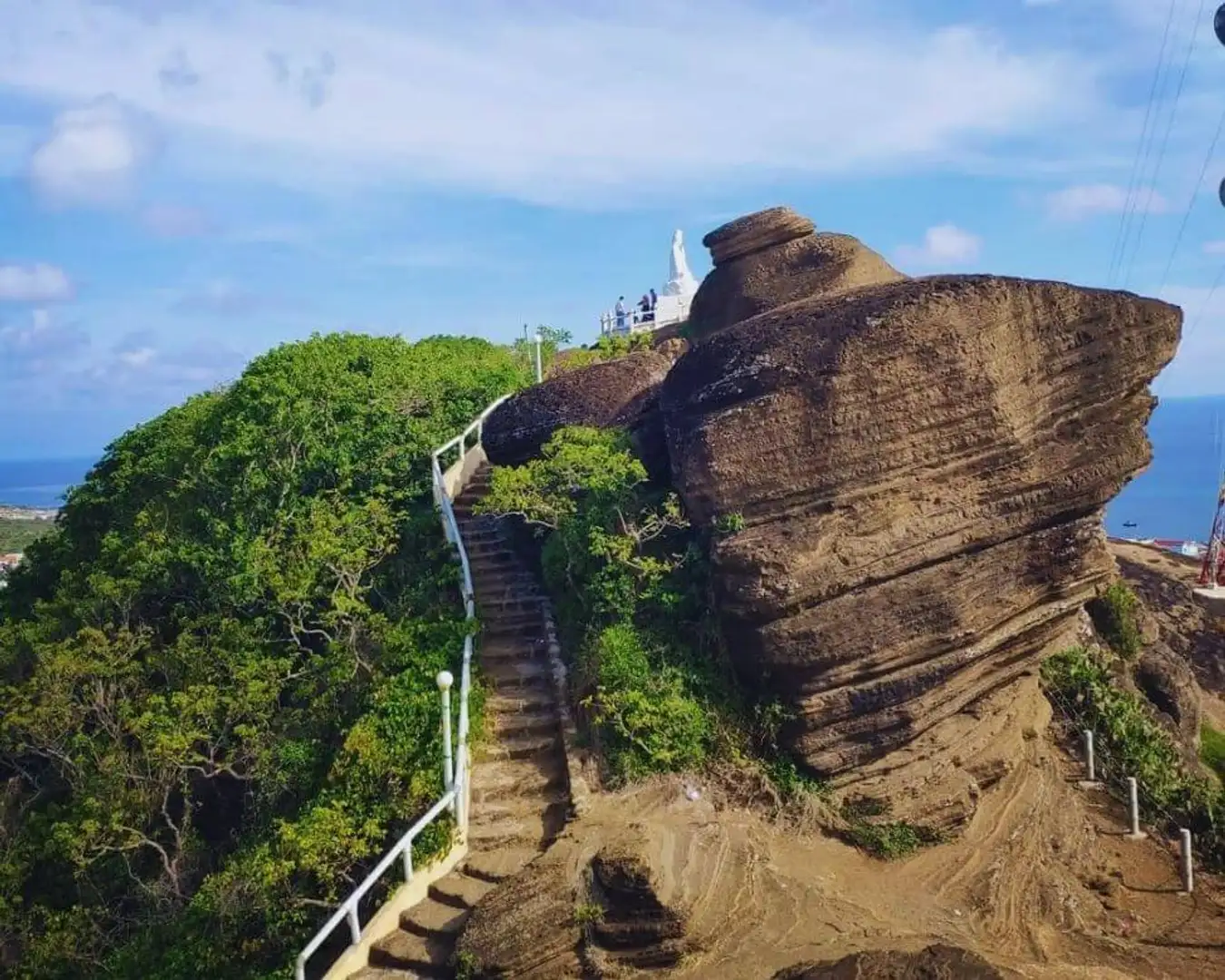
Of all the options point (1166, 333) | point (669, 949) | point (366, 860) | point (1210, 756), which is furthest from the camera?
point (1210, 756)

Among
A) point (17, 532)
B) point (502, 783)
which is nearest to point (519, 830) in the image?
point (502, 783)

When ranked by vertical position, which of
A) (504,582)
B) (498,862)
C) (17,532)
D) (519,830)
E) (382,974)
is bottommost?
(382,974)

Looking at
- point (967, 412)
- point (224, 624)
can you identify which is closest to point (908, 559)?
point (967, 412)

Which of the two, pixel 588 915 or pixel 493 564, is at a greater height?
pixel 493 564

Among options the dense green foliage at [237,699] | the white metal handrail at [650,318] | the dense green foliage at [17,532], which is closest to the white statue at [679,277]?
the white metal handrail at [650,318]

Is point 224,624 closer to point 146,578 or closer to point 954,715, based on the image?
point 146,578

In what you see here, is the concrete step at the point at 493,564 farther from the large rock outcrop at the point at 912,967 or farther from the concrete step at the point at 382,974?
the large rock outcrop at the point at 912,967

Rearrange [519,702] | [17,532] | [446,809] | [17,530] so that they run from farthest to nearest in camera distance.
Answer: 1. [17,530]
2. [17,532]
3. [519,702]
4. [446,809]

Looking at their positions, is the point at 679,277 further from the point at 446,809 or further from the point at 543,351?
the point at 446,809
